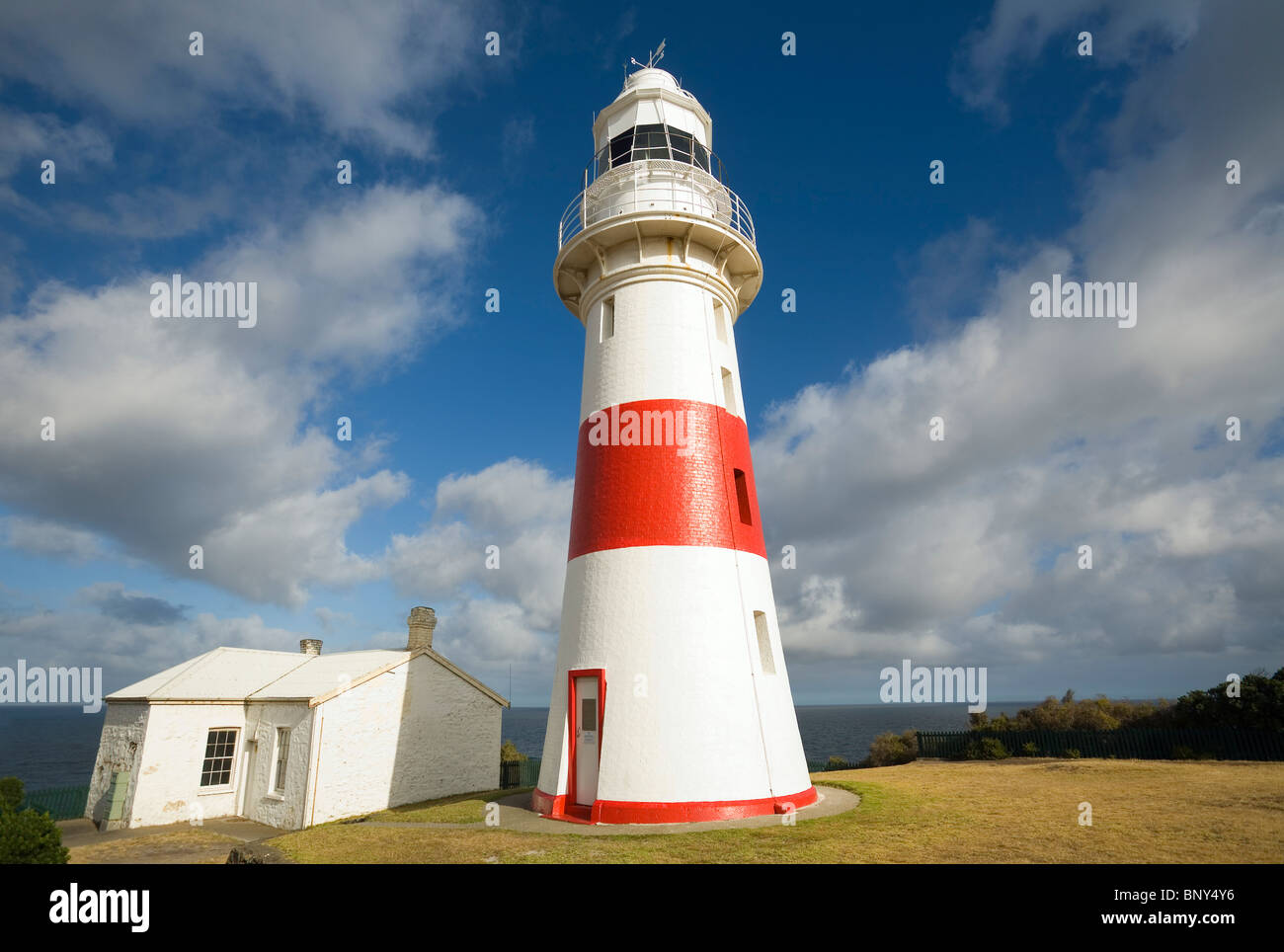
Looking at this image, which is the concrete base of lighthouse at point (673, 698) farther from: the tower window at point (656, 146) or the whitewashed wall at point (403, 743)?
the tower window at point (656, 146)

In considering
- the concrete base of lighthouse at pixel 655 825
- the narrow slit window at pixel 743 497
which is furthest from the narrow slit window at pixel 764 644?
the concrete base of lighthouse at pixel 655 825

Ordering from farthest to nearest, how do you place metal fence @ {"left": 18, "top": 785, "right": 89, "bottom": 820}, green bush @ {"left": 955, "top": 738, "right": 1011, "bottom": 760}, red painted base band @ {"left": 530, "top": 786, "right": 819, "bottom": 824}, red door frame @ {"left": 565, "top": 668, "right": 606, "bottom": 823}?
green bush @ {"left": 955, "top": 738, "right": 1011, "bottom": 760} → metal fence @ {"left": 18, "top": 785, "right": 89, "bottom": 820} → red door frame @ {"left": 565, "top": 668, "right": 606, "bottom": 823} → red painted base band @ {"left": 530, "top": 786, "right": 819, "bottom": 824}

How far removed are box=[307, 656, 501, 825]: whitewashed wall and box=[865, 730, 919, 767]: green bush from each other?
18884 mm

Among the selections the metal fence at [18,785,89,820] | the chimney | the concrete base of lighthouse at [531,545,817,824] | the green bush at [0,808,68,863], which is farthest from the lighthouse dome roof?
the metal fence at [18,785,89,820]

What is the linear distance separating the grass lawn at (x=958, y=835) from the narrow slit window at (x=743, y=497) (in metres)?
6.42

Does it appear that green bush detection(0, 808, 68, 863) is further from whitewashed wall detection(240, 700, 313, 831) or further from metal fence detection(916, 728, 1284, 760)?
metal fence detection(916, 728, 1284, 760)

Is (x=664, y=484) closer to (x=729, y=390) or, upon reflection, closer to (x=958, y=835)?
(x=729, y=390)

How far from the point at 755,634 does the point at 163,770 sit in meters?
16.8

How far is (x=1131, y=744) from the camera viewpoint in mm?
24562

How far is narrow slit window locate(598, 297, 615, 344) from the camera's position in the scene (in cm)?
1709

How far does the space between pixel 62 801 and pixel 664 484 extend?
2068 cm

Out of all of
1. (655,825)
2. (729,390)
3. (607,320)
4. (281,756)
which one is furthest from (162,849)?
(729,390)
